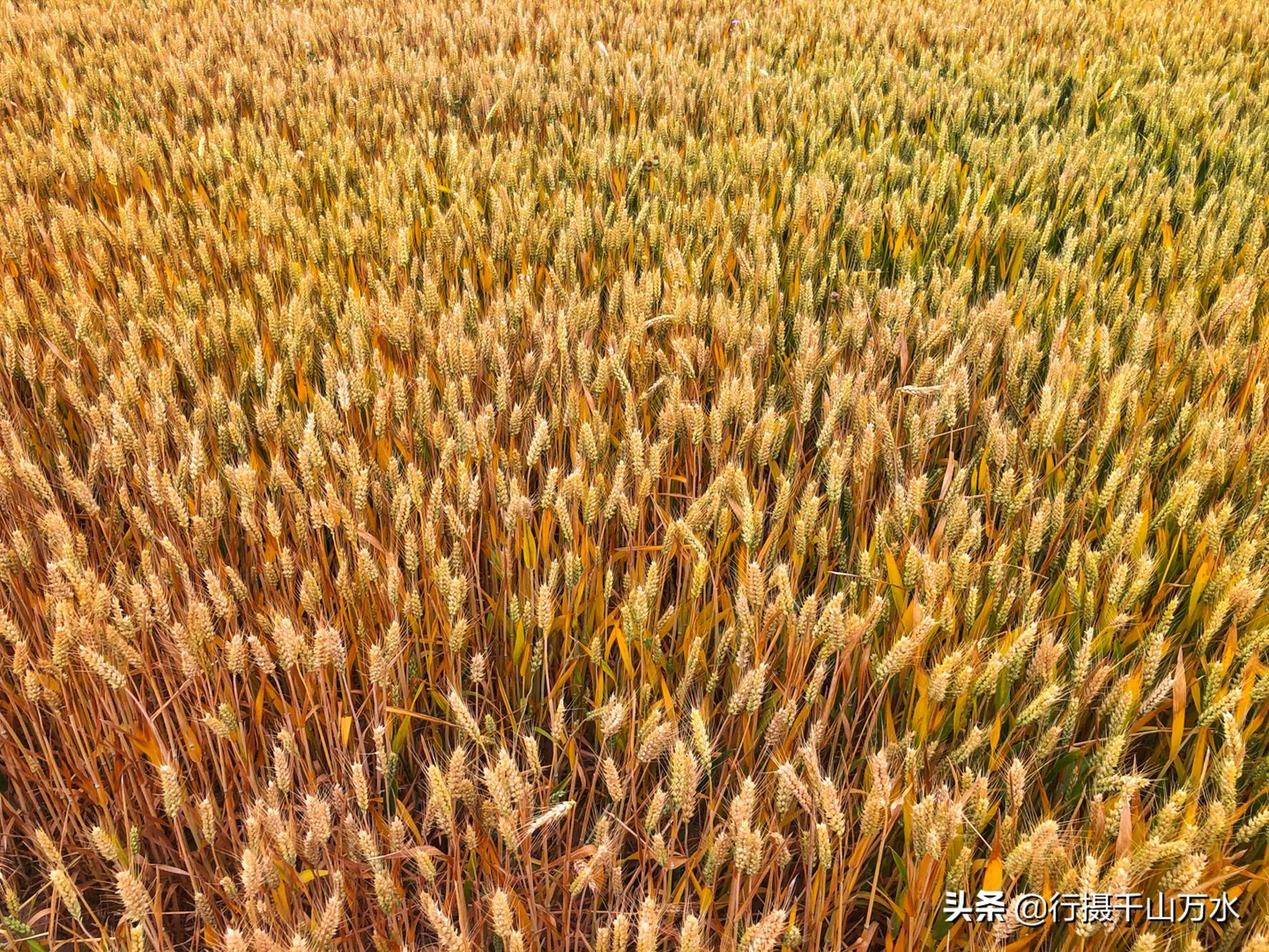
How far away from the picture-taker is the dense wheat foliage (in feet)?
3.09

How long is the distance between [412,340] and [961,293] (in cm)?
117

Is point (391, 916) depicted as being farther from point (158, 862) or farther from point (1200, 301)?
point (1200, 301)

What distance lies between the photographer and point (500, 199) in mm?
2215

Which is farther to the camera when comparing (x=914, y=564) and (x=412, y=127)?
(x=412, y=127)

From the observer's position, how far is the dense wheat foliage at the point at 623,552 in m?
0.94

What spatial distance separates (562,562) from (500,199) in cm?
128

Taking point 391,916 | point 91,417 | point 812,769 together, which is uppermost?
point 91,417

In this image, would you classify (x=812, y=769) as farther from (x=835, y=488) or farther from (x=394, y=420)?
(x=394, y=420)

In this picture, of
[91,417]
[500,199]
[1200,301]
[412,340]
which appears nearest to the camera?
[91,417]

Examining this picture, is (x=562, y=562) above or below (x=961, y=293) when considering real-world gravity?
below

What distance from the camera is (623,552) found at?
1.31 m

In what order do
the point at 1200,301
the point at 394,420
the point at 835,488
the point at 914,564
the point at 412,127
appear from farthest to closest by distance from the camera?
1. the point at 412,127
2. the point at 1200,301
3. the point at 394,420
4. the point at 835,488
5. the point at 914,564

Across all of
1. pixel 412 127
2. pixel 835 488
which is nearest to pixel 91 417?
pixel 835 488

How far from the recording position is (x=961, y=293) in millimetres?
1874
